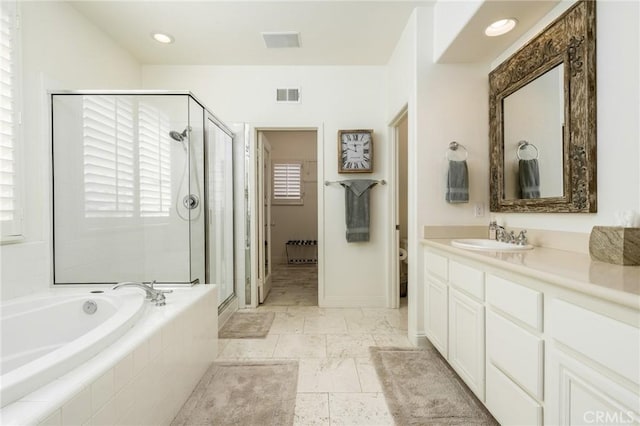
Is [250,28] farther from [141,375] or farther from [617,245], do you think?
[617,245]

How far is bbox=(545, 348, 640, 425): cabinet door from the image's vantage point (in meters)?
0.73

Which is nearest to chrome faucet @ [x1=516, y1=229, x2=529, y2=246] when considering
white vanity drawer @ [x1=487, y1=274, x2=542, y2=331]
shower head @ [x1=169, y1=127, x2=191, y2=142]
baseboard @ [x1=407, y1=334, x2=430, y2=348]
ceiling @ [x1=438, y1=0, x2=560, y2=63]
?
white vanity drawer @ [x1=487, y1=274, x2=542, y2=331]

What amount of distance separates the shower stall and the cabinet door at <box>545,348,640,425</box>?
2.15 metres

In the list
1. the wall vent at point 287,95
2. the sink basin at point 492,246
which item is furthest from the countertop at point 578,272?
the wall vent at point 287,95

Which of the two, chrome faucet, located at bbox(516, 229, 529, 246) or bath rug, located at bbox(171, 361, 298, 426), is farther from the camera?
chrome faucet, located at bbox(516, 229, 529, 246)

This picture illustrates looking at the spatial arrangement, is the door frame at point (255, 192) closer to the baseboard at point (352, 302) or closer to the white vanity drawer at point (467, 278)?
the baseboard at point (352, 302)

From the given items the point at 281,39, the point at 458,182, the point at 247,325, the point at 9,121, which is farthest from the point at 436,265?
the point at 9,121

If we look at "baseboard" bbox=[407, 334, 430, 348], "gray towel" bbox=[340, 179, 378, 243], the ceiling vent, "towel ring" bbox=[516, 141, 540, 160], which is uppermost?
the ceiling vent

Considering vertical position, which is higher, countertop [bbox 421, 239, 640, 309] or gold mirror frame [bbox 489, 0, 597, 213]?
gold mirror frame [bbox 489, 0, 597, 213]

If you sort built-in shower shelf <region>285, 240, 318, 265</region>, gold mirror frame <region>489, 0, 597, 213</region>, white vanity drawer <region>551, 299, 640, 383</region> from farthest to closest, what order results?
1. built-in shower shelf <region>285, 240, 318, 265</region>
2. gold mirror frame <region>489, 0, 597, 213</region>
3. white vanity drawer <region>551, 299, 640, 383</region>

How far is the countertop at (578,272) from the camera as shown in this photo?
0.75 metres

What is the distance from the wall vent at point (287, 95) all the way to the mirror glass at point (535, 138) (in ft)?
6.43

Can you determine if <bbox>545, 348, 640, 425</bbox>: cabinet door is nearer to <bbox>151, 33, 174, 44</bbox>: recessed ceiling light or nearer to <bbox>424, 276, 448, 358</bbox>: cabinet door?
<bbox>424, 276, 448, 358</bbox>: cabinet door

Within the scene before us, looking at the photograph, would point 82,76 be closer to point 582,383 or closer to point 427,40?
point 427,40
